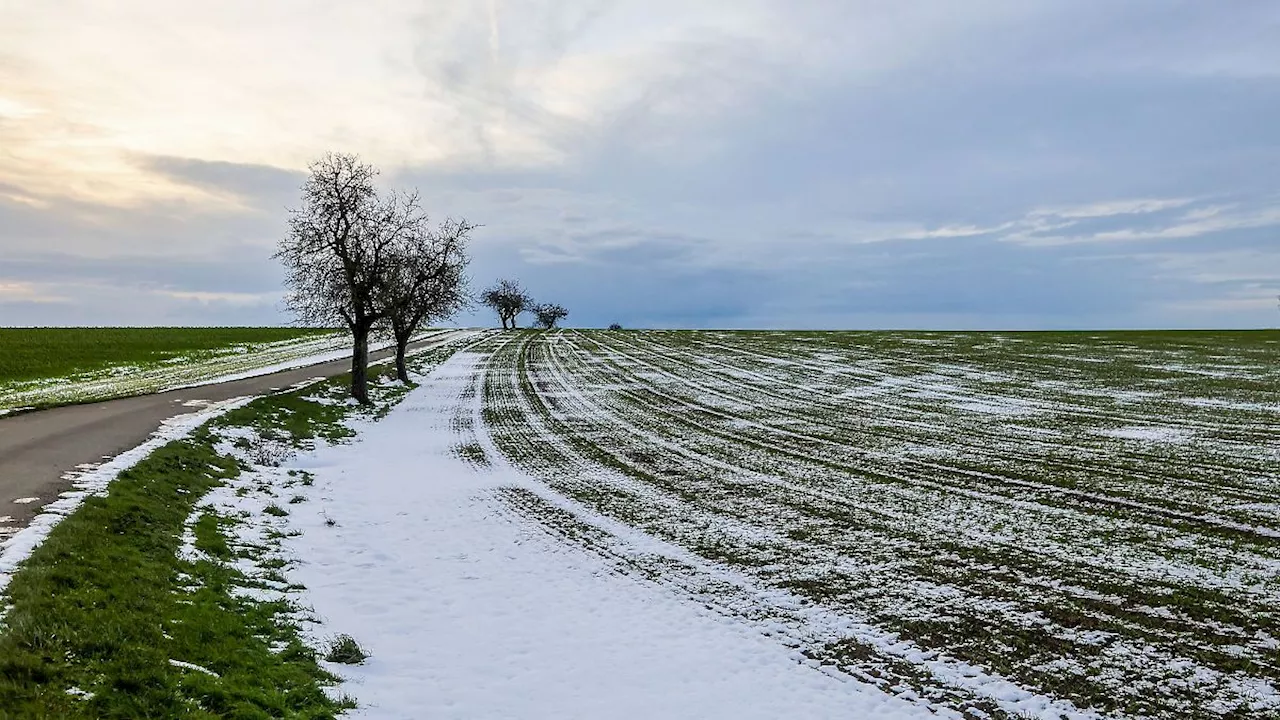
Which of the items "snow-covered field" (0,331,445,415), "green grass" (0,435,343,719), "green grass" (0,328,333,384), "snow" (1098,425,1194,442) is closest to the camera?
"green grass" (0,435,343,719)

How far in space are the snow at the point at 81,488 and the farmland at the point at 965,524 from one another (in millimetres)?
8020

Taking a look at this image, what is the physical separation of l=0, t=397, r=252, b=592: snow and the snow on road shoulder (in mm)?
3469

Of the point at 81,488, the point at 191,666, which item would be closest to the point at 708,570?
the point at 191,666

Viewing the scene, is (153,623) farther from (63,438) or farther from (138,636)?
(63,438)

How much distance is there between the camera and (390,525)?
49.9 feet

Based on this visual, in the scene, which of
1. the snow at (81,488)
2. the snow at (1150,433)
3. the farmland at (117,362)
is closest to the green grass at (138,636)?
the snow at (81,488)

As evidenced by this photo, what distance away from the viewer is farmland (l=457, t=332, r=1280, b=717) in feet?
27.8

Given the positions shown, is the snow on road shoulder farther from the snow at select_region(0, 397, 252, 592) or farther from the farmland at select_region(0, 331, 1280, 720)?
the snow at select_region(0, 397, 252, 592)

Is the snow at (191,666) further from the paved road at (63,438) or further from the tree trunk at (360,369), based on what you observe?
the tree trunk at (360,369)

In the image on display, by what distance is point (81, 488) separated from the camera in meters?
13.5

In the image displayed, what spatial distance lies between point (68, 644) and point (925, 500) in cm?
1480

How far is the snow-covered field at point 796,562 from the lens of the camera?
319 inches

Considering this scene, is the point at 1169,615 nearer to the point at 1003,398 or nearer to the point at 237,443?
the point at 237,443

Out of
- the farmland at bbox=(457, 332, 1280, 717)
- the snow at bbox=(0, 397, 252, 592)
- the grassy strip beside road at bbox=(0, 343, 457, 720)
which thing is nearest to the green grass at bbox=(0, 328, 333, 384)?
the snow at bbox=(0, 397, 252, 592)
